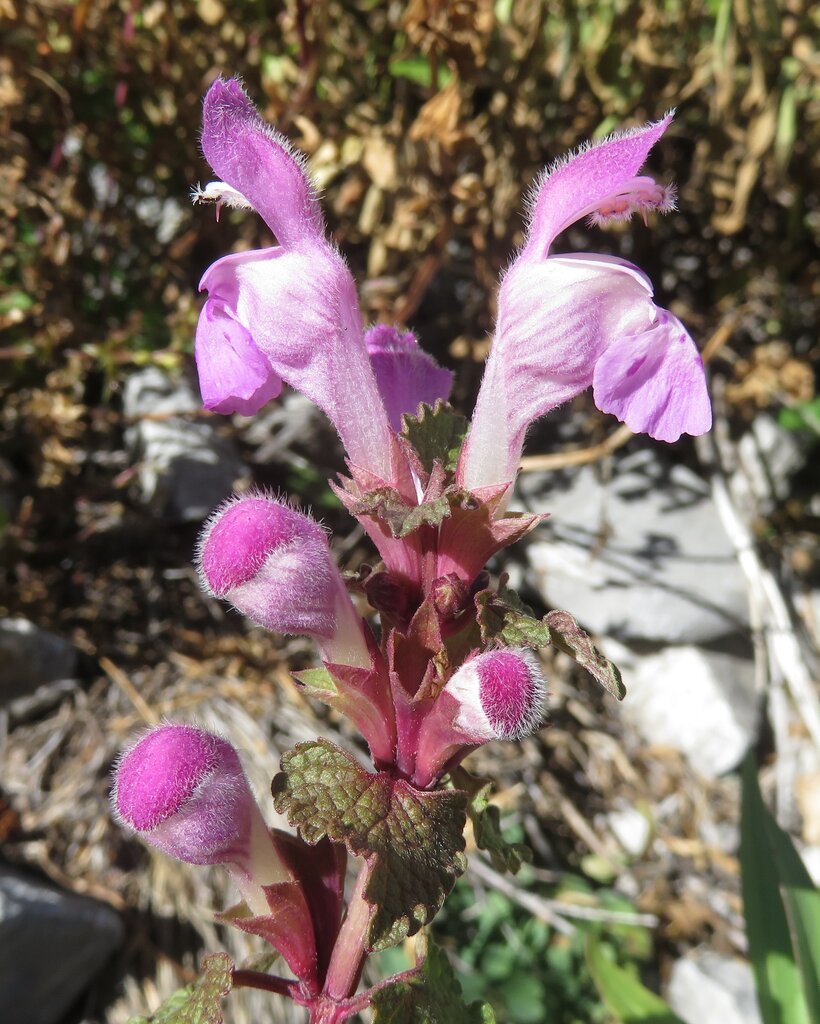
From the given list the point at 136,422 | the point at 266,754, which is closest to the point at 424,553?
the point at 266,754

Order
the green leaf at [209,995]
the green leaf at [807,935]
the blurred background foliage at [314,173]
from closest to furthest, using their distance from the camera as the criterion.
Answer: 1. the green leaf at [209,995]
2. the green leaf at [807,935]
3. the blurred background foliage at [314,173]

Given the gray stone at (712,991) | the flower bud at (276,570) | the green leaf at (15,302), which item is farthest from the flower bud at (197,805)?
the gray stone at (712,991)

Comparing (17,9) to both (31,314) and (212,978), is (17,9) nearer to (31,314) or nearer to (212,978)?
(31,314)

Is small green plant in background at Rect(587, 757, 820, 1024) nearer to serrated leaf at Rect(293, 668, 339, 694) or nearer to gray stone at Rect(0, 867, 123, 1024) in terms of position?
serrated leaf at Rect(293, 668, 339, 694)

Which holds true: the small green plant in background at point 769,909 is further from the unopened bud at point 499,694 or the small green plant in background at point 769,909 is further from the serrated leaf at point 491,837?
the unopened bud at point 499,694

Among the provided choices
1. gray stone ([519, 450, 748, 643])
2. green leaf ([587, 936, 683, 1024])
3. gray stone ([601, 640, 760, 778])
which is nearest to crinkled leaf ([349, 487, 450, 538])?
green leaf ([587, 936, 683, 1024])

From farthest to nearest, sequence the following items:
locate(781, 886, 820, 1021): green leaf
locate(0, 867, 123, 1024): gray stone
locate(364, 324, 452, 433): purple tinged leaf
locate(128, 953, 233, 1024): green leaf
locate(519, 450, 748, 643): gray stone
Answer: locate(519, 450, 748, 643): gray stone
locate(0, 867, 123, 1024): gray stone
locate(781, 886, 820, 1021): green leaf
locate(364, 324, 452, 433): purple tinged leaf
locate(128, 953, 233, 1024): green leaf
